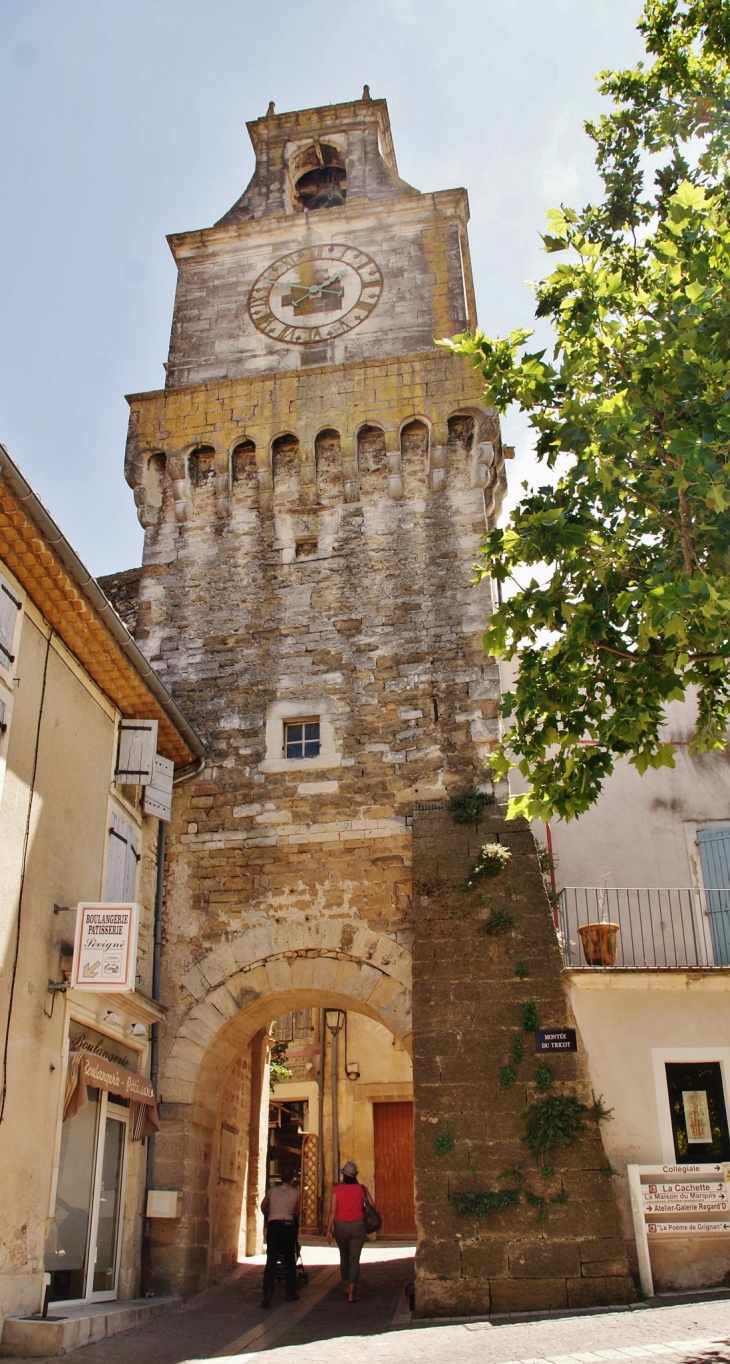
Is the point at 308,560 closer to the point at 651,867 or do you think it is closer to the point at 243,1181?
the point at 651,867

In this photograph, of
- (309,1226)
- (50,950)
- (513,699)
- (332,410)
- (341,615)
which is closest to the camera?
(513,699)

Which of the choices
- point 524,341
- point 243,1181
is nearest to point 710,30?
point 524,341

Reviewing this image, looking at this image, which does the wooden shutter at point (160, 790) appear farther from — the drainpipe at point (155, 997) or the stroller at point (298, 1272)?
the stroller at point (298, 1272)

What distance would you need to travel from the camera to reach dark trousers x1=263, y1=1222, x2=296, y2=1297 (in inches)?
348

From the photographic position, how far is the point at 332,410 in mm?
12141

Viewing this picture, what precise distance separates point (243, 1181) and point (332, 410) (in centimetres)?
847

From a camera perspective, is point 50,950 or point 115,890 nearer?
point 50,950

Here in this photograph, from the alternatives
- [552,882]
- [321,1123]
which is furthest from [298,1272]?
[321,1123]

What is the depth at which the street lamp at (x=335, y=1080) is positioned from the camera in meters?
15.1

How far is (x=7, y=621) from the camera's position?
7414 mm

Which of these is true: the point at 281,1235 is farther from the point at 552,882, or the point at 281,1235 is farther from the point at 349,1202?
the point at 552,882

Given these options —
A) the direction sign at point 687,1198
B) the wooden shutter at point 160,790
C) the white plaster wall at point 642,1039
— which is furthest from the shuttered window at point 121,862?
the direction sign at point 687,1198

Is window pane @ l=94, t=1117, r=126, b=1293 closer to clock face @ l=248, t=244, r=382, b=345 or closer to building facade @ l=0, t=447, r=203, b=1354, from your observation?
building facade @ l=0, t=447, r=203, b=1354

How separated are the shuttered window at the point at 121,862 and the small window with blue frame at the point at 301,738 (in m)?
1.78
